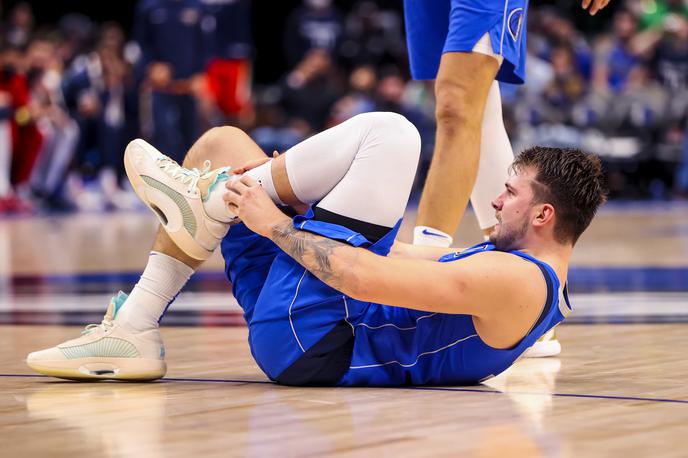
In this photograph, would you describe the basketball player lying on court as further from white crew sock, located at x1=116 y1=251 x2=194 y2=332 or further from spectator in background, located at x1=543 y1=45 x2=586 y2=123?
spectator in background, located at x1=543 y1=45 x2=586 y2=123

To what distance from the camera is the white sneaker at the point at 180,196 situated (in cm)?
280

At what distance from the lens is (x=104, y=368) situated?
9.25 ft

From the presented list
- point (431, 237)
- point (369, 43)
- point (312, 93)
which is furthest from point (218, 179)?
point (369, 43)

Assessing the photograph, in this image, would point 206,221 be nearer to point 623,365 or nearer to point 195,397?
point 195,397

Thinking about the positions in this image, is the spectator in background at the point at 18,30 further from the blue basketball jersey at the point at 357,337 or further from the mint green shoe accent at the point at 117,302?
the blue basketball jersey at the point at 357,337

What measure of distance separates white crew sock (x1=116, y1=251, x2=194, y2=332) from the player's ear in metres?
0.83

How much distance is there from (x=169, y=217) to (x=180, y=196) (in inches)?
2.2

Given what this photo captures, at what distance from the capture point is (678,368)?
291 centimetres

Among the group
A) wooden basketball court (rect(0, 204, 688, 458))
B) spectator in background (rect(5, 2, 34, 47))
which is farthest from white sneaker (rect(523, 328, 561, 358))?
spectator in background (rect(5, 2, 34, 47))

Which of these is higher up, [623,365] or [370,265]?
[370,265]

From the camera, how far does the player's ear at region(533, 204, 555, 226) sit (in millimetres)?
2586

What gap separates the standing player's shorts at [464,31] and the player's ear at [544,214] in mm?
1130

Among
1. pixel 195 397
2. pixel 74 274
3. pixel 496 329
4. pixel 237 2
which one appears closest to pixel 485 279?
pixel 496 329

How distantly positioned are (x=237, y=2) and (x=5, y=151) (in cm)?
272
